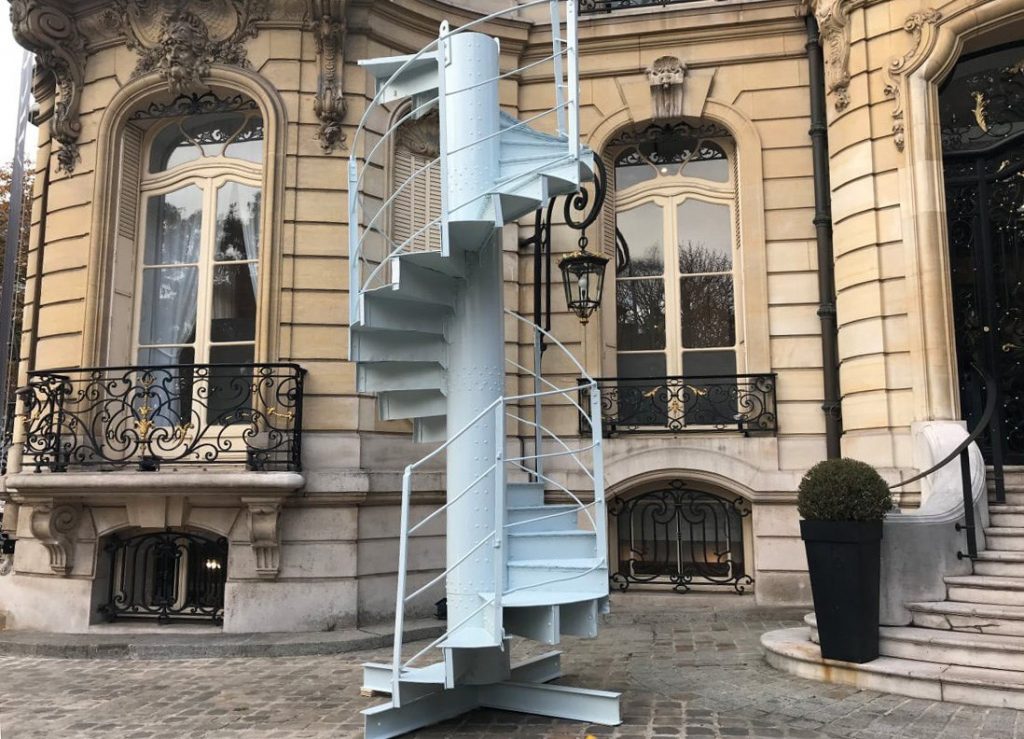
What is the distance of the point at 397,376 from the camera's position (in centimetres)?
557

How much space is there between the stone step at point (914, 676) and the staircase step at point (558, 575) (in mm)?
1889

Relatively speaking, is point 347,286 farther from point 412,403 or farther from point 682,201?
point 682,201

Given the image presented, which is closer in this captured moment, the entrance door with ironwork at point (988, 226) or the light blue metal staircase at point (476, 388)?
the light blue metal staircase at point (476, 388)

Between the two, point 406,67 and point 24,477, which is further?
point 24,477

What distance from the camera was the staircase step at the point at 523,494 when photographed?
5438 millimetres

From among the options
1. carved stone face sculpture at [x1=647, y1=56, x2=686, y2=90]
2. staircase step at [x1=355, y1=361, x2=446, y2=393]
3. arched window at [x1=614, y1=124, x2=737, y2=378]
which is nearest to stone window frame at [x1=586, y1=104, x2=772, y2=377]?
arched window at [x1=614, y1=124, x2=737, y2=378]

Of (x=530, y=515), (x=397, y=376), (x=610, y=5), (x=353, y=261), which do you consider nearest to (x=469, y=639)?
(x=530, y=515)

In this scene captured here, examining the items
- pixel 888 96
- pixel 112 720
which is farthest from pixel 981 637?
pixel 112 720

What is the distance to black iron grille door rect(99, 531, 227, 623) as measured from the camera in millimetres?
8031

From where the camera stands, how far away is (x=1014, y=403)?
761 cm

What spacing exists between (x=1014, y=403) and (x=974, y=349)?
0.61m

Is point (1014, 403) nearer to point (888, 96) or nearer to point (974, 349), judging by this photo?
point (974, 349)

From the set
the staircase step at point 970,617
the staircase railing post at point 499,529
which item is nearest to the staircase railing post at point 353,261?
the staircase railing post at point 499,529

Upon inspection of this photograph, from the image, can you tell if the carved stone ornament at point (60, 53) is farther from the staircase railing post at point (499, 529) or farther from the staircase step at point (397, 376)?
the staircase railing post at point (499, 529)
